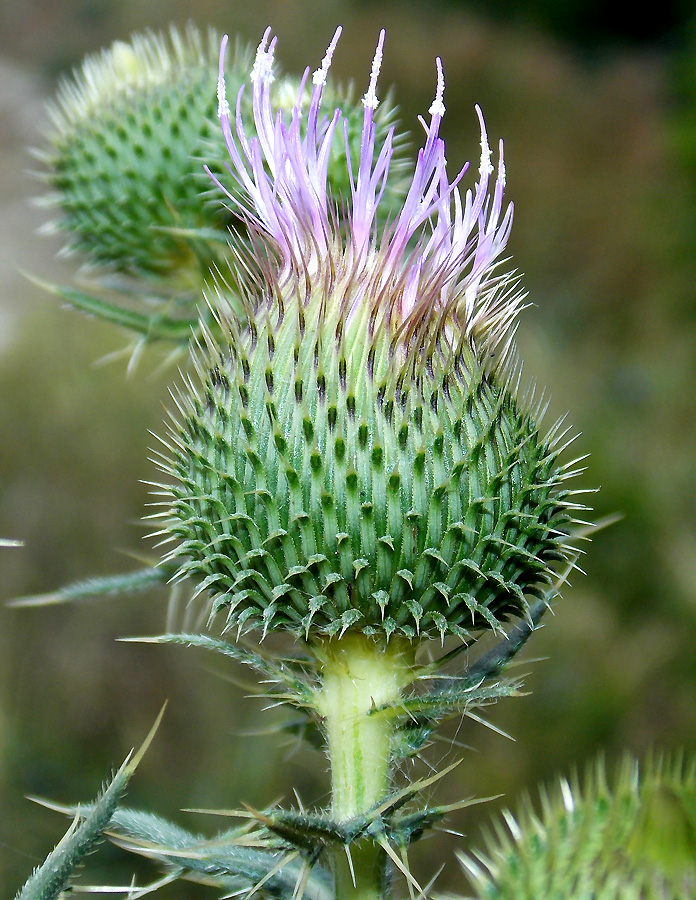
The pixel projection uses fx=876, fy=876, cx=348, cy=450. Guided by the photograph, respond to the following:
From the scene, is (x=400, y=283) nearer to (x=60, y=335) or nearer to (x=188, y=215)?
(x=188, y=215)

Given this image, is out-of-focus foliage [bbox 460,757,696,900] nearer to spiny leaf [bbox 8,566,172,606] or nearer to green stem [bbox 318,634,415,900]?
green stem [bbox 318,634,415,900]

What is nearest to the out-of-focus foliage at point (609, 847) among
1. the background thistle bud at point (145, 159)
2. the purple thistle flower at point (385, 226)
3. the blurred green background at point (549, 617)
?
the blurred green background at point (549, 617)

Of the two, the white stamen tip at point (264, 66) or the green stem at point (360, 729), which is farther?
the white stamen tip at point (264, 66)

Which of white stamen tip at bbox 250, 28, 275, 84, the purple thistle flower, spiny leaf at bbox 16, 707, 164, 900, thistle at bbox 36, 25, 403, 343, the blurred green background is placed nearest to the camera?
spiny leaf at bbox 16, 707, 164, 900

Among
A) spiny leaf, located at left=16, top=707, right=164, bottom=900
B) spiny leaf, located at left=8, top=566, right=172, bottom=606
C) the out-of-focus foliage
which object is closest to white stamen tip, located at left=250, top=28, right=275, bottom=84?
spiny leaf, located at left=8, top=566, right=172, bottom=606

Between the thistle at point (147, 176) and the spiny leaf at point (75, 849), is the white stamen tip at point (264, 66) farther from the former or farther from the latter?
the spiny leaf at point (75, 849)

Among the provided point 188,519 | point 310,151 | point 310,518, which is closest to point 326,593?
point 310,518

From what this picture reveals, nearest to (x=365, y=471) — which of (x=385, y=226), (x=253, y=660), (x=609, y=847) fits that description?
(x=253, y=660)
